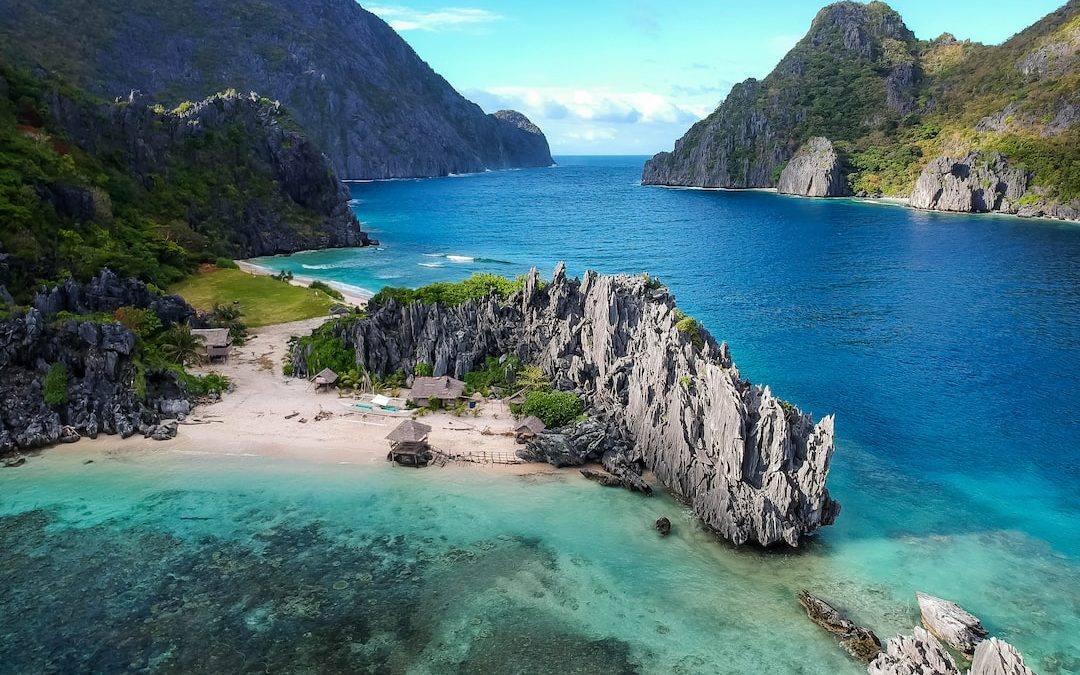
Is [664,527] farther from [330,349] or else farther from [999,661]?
[330,349]

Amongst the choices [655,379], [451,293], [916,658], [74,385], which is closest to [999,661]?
[916,658]

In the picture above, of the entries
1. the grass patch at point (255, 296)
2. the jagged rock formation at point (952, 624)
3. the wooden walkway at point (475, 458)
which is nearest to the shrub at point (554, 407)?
the wooden walkway at point (475, 458)

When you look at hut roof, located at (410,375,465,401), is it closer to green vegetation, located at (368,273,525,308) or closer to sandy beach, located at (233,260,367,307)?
green vegetation, located at (368,273,525,308)

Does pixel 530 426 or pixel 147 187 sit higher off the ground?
pixel 147 187

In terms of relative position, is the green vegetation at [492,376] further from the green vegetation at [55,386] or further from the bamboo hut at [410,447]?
the green vegetation at [55,386]

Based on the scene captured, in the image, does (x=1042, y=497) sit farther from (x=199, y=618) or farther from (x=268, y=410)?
(x=268, y=410)

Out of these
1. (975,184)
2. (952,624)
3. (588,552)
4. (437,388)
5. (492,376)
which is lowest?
(588,552)

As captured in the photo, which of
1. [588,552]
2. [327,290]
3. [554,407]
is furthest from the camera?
[327,290]
